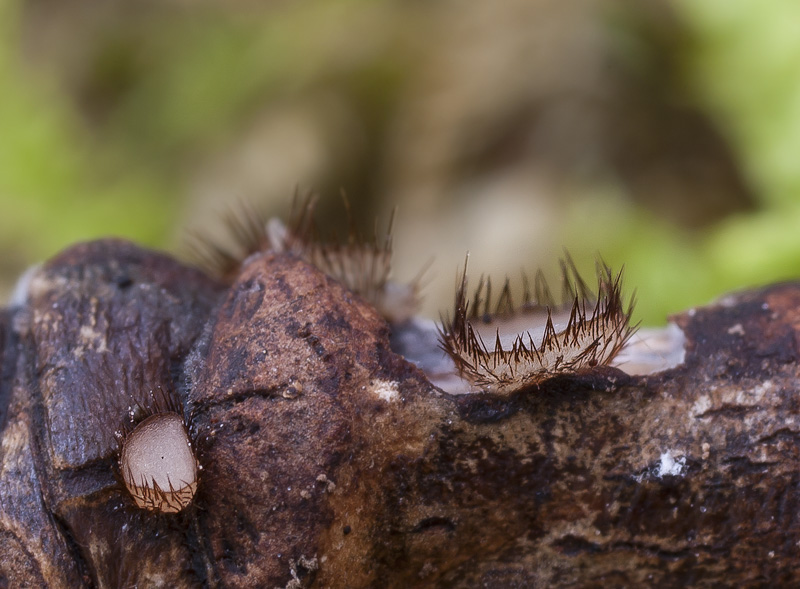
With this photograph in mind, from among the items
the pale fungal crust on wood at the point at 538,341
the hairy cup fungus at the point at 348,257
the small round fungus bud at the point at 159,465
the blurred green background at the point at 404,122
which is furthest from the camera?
the blurred green background at the point at 404,122

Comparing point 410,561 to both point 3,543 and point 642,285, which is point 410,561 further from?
point 642,285

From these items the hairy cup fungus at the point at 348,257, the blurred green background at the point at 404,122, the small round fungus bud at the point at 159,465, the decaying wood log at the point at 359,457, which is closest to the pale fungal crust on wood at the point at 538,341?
the decaying wood log at the point at 359,457

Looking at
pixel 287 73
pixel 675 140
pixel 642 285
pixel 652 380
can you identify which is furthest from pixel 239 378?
pixel 287 73

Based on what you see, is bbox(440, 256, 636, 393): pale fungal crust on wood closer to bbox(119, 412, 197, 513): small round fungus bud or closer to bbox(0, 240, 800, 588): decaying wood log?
bbox(0, 240, 800, 588): decaying wood log

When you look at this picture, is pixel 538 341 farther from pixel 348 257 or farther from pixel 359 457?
pixel 348 257

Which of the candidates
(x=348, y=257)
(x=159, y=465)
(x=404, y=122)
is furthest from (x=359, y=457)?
(x=404, y=122)

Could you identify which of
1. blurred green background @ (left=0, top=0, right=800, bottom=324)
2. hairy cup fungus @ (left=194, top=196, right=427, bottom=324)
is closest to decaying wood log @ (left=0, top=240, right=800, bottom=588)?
hairy cup fungus @ (left=194, top=196, right=427, bottom=324)

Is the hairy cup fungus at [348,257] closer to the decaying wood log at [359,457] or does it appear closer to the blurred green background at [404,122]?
the decaying wood log at [359,457]
